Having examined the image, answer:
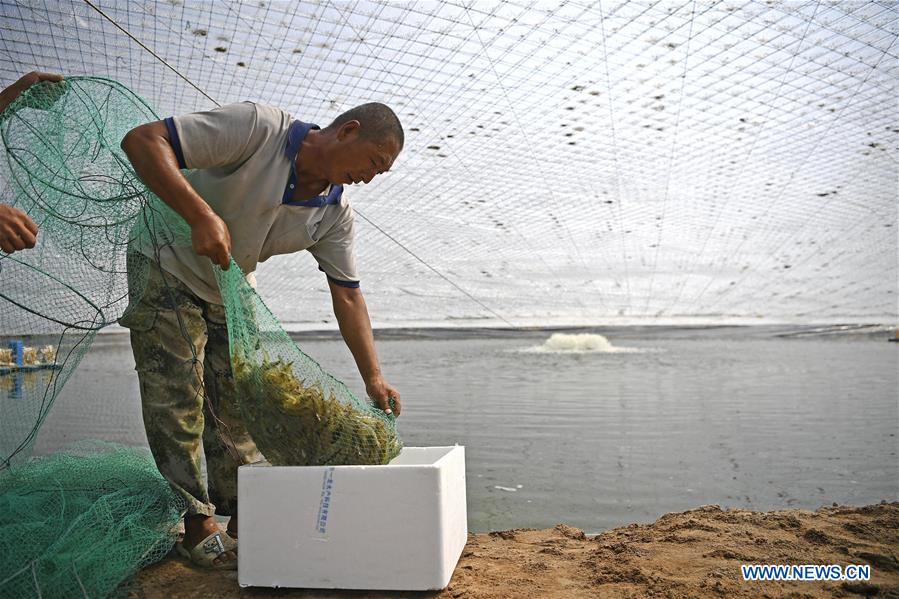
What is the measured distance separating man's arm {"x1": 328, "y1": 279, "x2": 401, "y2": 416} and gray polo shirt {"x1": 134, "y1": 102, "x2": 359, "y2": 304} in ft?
0.69

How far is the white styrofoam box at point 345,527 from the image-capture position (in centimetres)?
186

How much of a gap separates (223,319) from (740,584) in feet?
5.78

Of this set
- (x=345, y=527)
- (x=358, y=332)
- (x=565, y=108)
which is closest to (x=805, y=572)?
(x=345, y=527)

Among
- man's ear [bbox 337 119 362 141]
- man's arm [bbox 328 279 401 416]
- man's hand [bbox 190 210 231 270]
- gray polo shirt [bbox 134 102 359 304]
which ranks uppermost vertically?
man's ear [bbox 337 119 362 141]

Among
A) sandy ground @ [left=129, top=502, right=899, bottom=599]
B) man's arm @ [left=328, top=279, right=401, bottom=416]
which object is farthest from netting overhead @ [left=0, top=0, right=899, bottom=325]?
sandy ground @ [left=129, top=502, right=899, bottom=599]

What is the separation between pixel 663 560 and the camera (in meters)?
2.14

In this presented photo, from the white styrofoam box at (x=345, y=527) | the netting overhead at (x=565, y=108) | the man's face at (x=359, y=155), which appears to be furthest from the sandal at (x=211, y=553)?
the netting overhead at (x=565, y=108)

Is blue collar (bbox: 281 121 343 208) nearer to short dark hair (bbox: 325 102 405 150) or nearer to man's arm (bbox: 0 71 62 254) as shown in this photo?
short dark hair (bbox: 325 102 405 150)

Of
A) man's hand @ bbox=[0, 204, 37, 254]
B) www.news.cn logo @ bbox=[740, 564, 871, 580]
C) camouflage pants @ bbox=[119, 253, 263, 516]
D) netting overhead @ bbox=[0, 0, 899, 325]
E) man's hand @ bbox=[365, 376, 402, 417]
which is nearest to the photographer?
man's hand @ bbox=[0, 204, 37, 254]

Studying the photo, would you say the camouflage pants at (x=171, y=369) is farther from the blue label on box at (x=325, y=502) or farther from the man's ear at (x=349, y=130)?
the man's ear at (x=349, y=130)

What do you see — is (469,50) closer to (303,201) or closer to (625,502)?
(303,201)

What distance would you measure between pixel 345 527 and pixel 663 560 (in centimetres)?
96

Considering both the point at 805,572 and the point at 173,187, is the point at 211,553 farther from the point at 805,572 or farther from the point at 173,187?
the point at 805,572

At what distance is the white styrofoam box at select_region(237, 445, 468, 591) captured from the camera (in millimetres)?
1857
